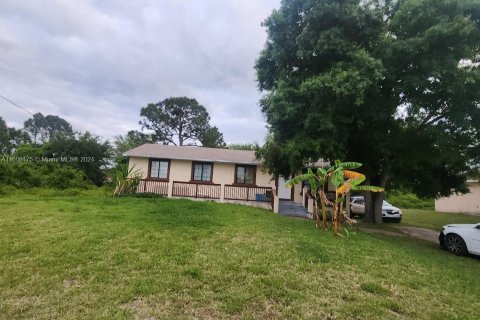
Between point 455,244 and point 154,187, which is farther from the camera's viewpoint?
point 154,187

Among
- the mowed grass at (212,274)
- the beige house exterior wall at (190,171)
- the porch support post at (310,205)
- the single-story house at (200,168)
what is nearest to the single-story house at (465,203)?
the single-story house at (200,168)

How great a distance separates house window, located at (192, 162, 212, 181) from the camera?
2208cm

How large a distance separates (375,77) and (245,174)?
517 inches

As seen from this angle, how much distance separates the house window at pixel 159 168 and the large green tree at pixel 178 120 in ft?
99.3

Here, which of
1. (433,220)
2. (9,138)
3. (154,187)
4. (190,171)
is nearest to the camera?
(154,187)

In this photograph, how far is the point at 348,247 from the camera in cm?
854

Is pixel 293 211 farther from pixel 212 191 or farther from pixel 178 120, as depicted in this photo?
pixel 178 120

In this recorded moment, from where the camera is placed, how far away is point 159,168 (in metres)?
22.0

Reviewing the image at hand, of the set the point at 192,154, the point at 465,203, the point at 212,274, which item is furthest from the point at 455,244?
the point at 465,203

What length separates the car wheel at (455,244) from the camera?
33.9 feet

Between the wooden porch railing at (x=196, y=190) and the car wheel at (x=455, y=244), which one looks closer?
the car wheel at (x=455, y=244)

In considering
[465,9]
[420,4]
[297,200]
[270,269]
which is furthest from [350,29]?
[297,200]

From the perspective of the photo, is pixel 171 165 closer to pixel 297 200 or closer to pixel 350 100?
pixel 297 200

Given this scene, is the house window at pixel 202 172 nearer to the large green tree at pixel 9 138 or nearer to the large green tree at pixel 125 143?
the large green tree at pixel 125 143
